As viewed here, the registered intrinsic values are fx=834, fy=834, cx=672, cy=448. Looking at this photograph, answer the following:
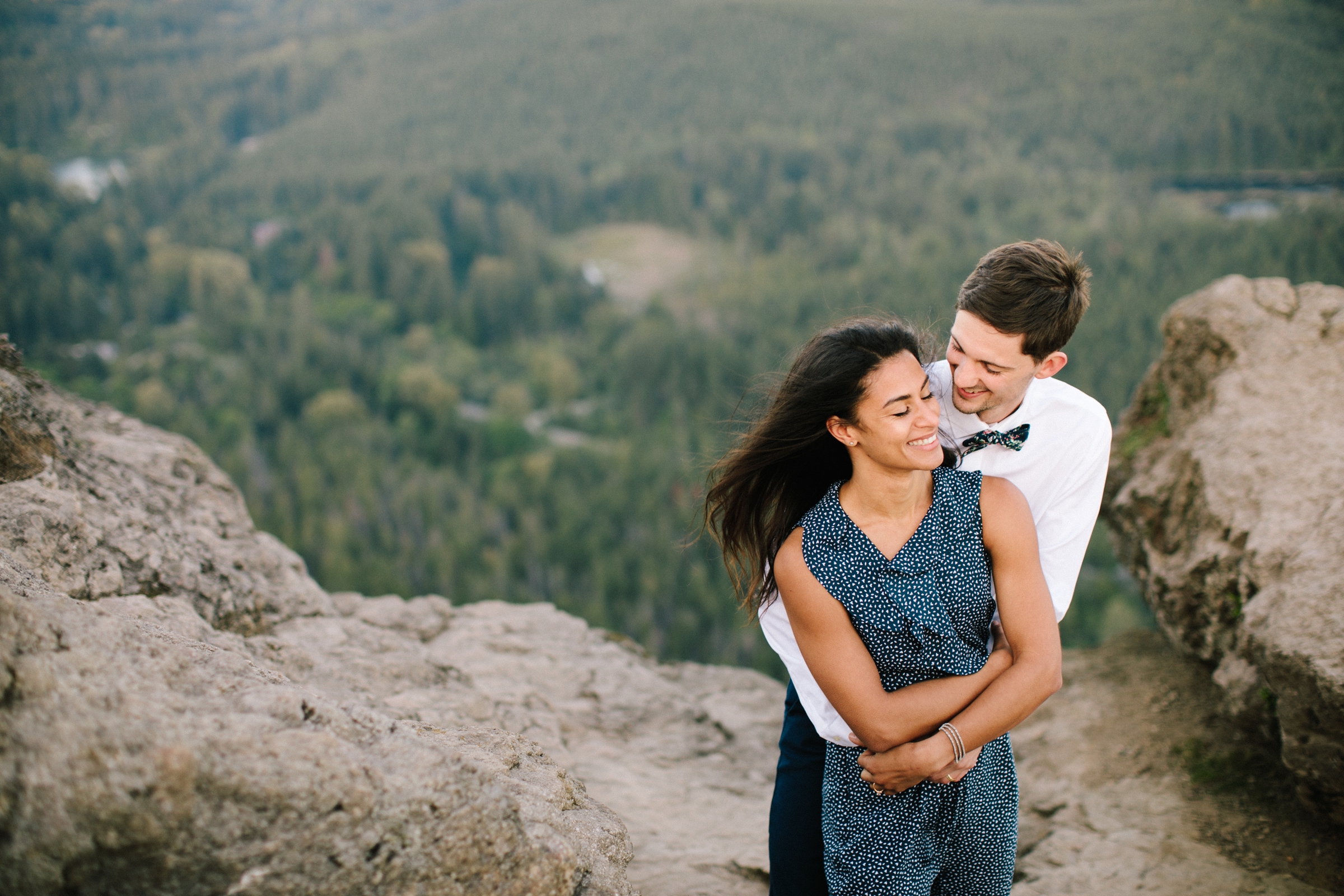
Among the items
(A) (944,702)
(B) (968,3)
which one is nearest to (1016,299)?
(A) (944,702)

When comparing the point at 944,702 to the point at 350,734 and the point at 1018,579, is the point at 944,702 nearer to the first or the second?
the point at 1018,579

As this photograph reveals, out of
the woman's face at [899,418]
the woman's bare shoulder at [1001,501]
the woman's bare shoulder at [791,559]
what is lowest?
the woman's bare shoulder at [791,559]

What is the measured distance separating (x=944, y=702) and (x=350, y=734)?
2.00 metres

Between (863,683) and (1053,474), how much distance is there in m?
1.07

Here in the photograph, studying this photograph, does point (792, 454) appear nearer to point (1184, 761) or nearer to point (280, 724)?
point (280, 724)

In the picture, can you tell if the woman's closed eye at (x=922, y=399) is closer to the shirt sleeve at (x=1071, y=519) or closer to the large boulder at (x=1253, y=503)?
the shirt sleeve at (x=1071, y=519)

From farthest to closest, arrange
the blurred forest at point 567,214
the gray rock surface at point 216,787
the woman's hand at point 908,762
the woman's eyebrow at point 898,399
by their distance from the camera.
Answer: the blurred forest at point 567,214 → the woman's eyebrow at point 898,399 → the woman's hand at point 908,762 → the gray rock surface at point 216,787

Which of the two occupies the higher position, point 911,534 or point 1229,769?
point 911,534

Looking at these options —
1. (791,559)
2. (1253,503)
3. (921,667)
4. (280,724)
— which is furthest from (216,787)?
(1253,503)

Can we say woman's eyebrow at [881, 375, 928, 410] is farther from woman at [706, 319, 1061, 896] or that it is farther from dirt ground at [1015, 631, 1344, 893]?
dirt ground at [1015, 631, 1344, 893]

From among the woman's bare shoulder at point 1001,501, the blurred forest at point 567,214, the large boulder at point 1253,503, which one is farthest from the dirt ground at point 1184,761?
the blurred forest at point 567,214

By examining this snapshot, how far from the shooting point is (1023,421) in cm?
321

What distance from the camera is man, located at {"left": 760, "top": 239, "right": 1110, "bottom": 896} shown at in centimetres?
304

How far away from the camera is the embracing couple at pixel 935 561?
9.41 feet
